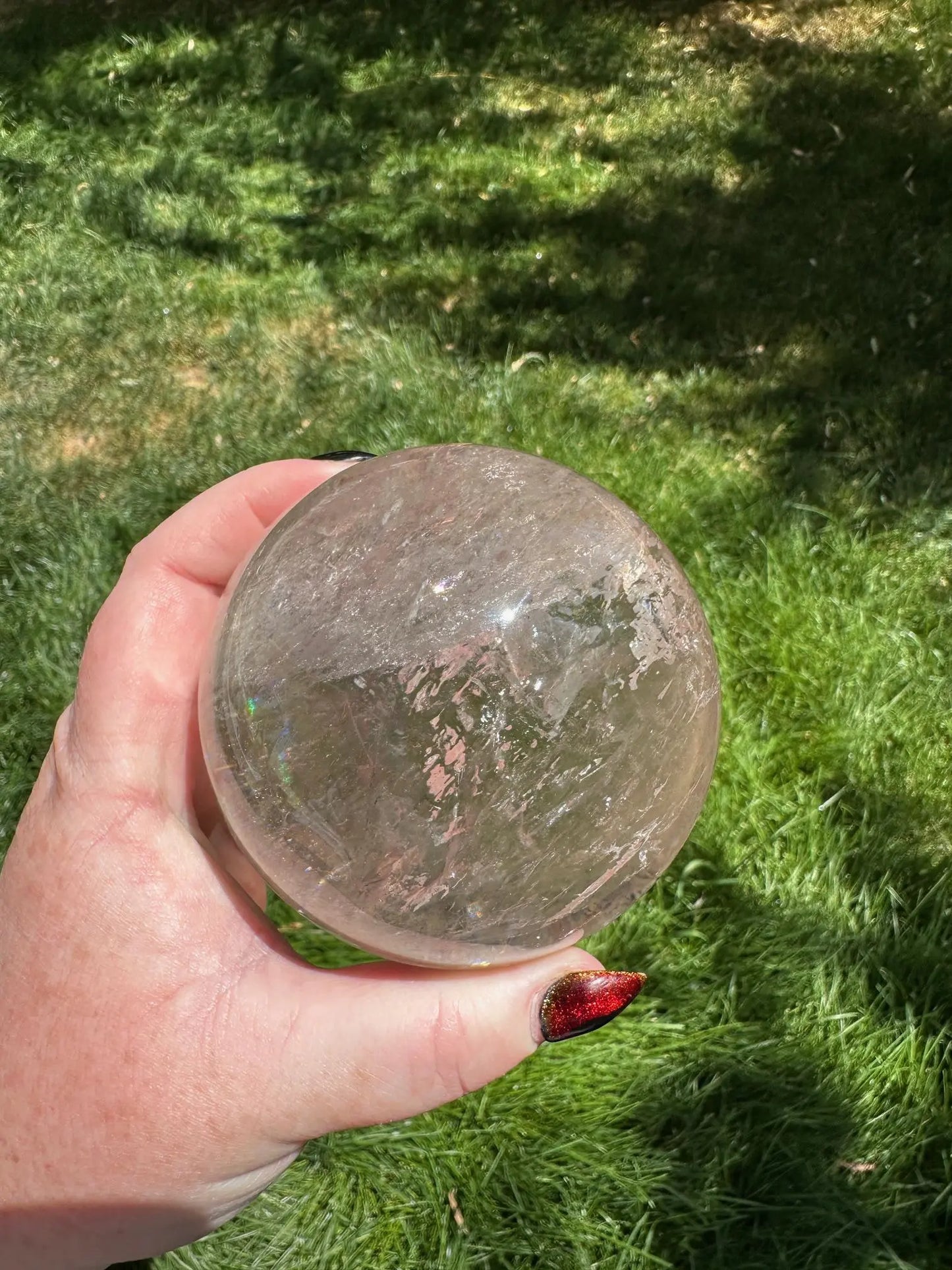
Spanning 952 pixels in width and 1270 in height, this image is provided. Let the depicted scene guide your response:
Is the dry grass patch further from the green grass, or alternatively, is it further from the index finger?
the index finger

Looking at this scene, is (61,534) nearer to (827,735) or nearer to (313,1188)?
(313,1188)

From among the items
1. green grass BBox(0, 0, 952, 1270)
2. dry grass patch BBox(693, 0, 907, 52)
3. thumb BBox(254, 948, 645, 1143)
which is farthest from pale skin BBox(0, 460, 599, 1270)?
dry grass patch BBox(693, 0, 907, 52)

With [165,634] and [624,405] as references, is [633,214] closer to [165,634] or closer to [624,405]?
[624,405]

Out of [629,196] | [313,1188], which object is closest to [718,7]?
[629,196]

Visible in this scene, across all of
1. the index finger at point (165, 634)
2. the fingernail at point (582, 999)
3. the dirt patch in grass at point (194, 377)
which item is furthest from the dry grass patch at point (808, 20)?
the fingernail at point (582, 999)

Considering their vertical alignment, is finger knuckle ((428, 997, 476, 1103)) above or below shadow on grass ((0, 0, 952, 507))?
below

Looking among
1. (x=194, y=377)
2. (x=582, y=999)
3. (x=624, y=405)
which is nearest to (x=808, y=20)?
(x=624, y=405)

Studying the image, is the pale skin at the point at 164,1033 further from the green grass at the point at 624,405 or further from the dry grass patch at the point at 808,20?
the dry grass patch at the point at 808,20
